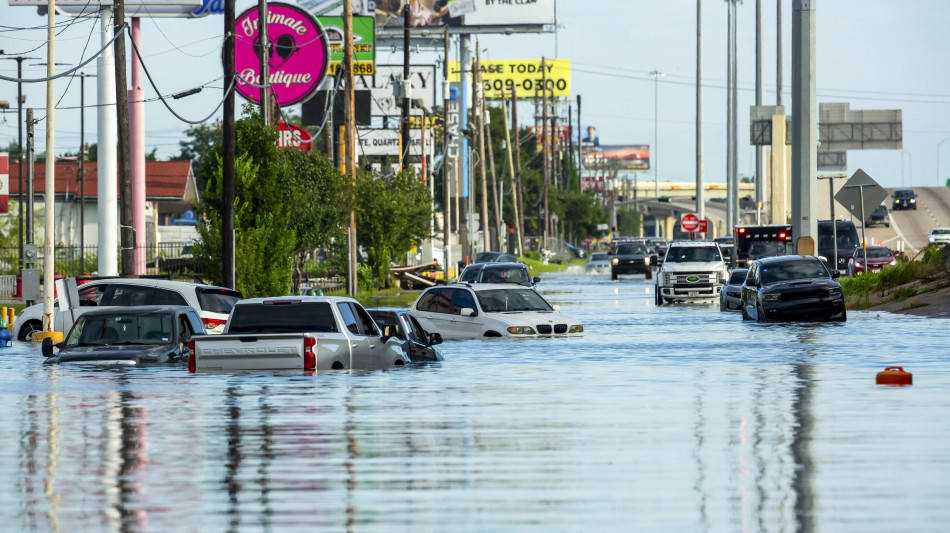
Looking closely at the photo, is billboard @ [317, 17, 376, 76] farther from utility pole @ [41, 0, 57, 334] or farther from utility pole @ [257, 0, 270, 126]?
utility pole @ [41, 0, 57, 334]

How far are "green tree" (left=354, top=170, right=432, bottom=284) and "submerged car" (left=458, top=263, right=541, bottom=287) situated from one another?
17.5 meters

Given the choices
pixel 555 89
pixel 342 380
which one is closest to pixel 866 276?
pixel 342 380

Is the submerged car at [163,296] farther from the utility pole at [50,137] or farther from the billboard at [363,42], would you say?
the billboard at [363,42]

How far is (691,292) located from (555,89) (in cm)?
13490

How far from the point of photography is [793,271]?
36969mm

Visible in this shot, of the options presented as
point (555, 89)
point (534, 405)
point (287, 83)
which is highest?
point (555, 89)

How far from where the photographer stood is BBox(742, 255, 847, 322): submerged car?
35.5m

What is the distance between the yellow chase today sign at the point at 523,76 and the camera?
179 meters

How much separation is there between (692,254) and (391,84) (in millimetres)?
62515

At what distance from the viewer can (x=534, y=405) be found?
17.3m

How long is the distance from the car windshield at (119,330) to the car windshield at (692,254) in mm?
29804

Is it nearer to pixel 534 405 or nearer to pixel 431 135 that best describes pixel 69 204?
pixel 431 135

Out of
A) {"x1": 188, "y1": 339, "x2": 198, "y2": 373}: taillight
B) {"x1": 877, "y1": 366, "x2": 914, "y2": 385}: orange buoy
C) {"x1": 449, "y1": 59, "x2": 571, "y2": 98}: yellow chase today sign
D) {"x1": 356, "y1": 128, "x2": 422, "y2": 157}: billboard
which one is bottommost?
{"x1": 877, "y1": 366, "x2": 914, "y2": 385}: orange buoy

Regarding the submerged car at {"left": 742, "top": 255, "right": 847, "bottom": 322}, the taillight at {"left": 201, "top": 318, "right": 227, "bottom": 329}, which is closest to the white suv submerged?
the submerged car at {"left": 742, "top": 255, "right": 847, "bottom": 322}
